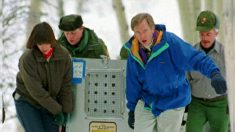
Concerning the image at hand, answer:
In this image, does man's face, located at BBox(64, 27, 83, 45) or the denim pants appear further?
man's face, located at BBox(64, 27, 83, 45)

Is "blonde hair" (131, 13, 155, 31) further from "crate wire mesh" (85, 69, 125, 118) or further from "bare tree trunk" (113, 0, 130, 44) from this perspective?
"bare tree trunk" (113, 0, 130, 44)

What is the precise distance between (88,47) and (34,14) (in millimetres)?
7863

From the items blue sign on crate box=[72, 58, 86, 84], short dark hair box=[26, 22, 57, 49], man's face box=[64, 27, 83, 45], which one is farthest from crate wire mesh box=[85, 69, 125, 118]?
short dark hair box=[26, 22, 57, 49]

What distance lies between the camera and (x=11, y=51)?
1147 centimetres

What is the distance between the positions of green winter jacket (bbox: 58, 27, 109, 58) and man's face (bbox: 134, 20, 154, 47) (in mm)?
910

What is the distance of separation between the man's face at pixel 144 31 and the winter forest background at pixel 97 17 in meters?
6.45

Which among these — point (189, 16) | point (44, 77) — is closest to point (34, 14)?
point (189, 16)

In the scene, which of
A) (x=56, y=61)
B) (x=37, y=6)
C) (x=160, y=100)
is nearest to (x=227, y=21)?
(x=160, y=100)

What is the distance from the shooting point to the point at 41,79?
4.46 meters

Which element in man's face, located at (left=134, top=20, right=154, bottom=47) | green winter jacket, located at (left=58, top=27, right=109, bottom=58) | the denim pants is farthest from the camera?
green winter jacket, located at (left=58, top=27, right=109, bottom=58)

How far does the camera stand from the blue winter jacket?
3.96 metres

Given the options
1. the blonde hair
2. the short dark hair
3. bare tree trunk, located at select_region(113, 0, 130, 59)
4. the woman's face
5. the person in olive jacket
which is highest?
the blonde hair

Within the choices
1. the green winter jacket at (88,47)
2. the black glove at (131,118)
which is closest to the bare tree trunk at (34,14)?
the green winter jacket at (88,47)

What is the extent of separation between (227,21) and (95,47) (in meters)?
2.29
